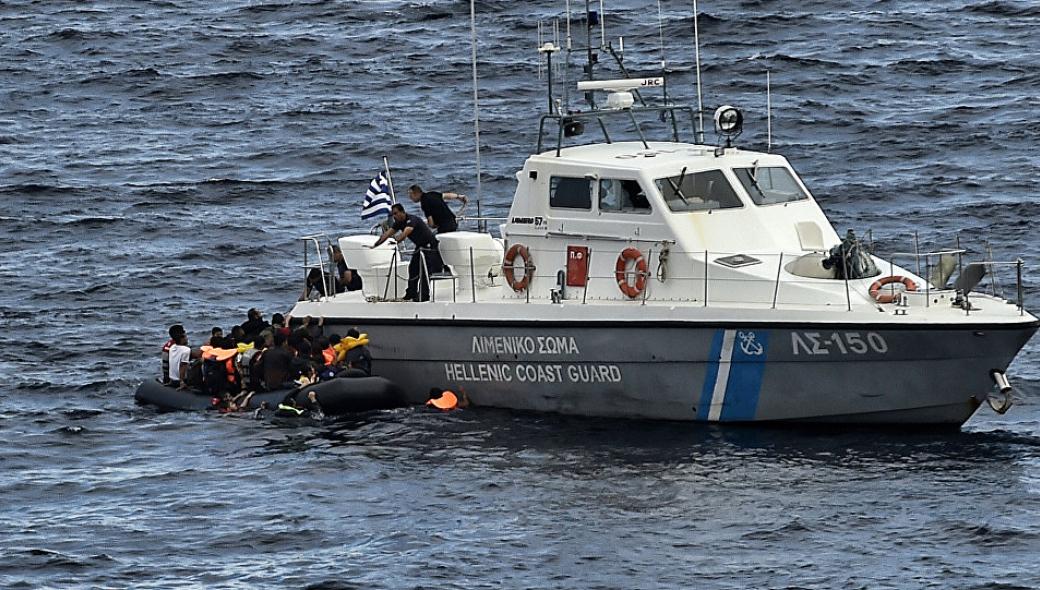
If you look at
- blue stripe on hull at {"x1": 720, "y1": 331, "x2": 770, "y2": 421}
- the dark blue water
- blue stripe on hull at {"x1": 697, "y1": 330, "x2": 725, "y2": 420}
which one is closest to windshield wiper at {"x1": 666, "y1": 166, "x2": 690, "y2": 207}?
blue stripe on hull at {"x1": 697, "y1": 330, "x2": 725, "y2": 420}

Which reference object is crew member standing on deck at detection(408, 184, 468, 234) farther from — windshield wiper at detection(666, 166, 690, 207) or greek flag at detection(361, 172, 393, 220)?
windshield wiper at detection(666, 166, 690, 207)

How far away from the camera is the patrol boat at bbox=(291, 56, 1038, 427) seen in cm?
2006

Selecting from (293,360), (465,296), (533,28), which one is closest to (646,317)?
(465,296)

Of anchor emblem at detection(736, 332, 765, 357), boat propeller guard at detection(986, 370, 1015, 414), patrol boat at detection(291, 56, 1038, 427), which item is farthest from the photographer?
anchor emblem at detection(736, 332, 765, 357)

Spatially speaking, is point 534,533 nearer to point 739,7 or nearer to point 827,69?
point 827,69

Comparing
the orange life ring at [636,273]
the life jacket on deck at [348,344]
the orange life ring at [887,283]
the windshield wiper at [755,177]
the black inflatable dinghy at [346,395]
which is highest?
the windshield wiper at [755,177]

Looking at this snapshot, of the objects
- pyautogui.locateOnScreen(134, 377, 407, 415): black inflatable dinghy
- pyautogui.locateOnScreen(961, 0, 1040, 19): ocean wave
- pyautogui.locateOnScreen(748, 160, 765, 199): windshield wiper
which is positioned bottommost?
pyautogui.locateOnScreen(134, 377, 407, 415): black inflatable dinghy

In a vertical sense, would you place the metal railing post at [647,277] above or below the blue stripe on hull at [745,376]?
above

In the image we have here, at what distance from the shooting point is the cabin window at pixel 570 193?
22.2 metres

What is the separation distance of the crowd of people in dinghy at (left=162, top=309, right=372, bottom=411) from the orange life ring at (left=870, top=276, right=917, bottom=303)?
21.3 feet

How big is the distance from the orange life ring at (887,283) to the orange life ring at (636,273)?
106 inches

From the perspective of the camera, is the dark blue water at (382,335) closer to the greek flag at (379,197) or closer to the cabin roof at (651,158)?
the cabin roof at (651,158)

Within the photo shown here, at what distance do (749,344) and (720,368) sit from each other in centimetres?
52

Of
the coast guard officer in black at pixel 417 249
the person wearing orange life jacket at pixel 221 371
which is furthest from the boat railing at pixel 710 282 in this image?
the person wearing orange life jacket at pixel 221 371
